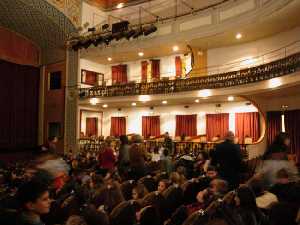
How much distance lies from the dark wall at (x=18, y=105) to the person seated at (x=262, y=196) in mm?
12759

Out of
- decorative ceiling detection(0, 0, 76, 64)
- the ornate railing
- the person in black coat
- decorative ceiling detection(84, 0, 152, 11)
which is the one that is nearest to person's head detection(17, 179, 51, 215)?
the person in black coat

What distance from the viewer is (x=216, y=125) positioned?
16.2m

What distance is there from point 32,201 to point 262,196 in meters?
2.99

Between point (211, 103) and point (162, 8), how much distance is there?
5774mm

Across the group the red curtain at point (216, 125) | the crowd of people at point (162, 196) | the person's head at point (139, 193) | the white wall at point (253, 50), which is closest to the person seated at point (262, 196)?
the crowd of people at point (162, 196)

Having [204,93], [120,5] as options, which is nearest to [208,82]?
[204,93]

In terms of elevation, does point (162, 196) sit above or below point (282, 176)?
below

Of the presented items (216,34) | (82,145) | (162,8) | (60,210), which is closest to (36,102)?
(82,145)

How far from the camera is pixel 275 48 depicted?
14109mm

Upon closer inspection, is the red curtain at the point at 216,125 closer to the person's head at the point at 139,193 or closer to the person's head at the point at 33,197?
the person's head at the point at 139,193

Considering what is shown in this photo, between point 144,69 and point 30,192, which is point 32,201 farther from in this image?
point 144,69

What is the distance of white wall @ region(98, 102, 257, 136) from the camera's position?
52.0 feet

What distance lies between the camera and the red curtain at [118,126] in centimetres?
1953

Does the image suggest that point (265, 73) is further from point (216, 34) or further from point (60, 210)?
point (60, 210)
